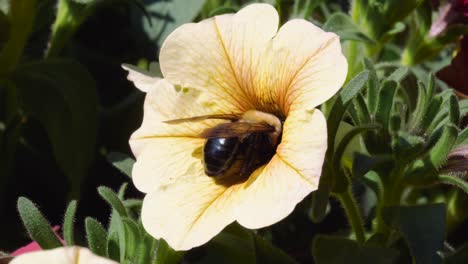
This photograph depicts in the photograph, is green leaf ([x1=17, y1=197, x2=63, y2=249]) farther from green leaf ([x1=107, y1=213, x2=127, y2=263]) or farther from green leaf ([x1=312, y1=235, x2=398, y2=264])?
green leaf ([x1=312, y1=235, x2=398, y2=264])

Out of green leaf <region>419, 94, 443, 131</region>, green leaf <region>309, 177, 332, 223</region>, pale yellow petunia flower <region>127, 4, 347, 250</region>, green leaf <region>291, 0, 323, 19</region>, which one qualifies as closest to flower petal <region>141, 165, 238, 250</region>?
pale yellow petunia flower <region>127, 4, 347, 250</region>

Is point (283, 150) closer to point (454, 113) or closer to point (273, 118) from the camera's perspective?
point (273, 118)

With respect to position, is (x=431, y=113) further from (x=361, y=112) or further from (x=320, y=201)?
(x=320, y=201)

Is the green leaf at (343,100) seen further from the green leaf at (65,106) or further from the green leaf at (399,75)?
the green leaf at (65,106)

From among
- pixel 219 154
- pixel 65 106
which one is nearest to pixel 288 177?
pixel 219 154

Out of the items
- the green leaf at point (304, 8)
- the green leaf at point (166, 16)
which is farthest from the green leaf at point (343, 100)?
the green leaf at point (166, 16)
